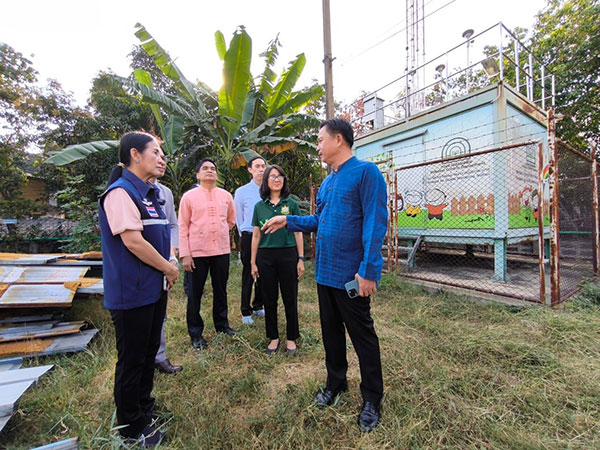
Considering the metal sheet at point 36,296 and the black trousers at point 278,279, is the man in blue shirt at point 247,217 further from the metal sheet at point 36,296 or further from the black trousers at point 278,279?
the metal sheet at point 36,296

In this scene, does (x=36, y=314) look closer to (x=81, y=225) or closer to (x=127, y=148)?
(x=127, y=148)

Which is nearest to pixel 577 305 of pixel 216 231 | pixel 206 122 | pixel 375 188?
pixel 375 188

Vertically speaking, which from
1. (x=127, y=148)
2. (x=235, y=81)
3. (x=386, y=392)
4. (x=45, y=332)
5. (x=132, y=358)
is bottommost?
(x=386, y=392)

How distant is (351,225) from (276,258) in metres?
1.06

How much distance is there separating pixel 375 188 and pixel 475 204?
4.17 meters

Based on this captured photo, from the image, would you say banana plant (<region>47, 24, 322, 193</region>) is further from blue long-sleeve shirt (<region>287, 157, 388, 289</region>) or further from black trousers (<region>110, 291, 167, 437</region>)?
black trousers (<region>110, 291, 167, 437</region>)

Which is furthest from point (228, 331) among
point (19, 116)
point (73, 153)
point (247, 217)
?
point (19, 116)

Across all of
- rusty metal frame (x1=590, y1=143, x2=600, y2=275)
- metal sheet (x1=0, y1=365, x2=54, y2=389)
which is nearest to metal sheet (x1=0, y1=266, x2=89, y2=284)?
metal sheet (x1=0, y1=365, x2=54, y2=389)

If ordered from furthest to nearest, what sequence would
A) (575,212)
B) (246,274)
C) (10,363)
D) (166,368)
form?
1. (575,212)
2. (246,274)
3. (10,363)
4. (166,368)

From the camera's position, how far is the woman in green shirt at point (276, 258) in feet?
8.11

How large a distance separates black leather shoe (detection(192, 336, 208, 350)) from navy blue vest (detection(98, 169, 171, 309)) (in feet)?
4.49

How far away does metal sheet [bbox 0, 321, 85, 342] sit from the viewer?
249cm

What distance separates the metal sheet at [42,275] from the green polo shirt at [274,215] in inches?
90.7

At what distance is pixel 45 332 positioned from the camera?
262cm
